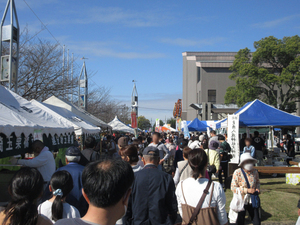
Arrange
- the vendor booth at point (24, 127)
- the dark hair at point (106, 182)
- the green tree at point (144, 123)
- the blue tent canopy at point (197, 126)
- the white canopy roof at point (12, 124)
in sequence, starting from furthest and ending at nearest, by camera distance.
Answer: the green tree at point (144, 123) → the blue tent canopy at point (197, 126) → the vendor booth at point (24, 127) → the white canopy roof at point (12, 124) → the dark hair at point (106, 182)

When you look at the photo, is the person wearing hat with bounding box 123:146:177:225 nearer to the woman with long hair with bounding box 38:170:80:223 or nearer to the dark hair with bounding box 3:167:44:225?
the woman with long hair with bounding box 38:170:80:223

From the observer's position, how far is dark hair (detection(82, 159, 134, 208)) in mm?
1568

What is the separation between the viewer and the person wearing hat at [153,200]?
3.35m

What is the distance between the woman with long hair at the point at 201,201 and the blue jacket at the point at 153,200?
0.19 metres

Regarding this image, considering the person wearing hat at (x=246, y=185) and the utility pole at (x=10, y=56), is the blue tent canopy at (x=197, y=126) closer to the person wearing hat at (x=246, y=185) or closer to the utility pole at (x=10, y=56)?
the utility pole at (x=10, y=56)

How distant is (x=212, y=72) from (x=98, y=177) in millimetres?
44997

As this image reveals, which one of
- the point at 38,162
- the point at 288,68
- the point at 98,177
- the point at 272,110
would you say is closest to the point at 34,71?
the point at 38,162

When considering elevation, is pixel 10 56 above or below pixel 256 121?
above

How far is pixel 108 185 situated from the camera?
159 centimetres

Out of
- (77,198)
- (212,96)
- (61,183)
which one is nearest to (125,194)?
(61,183)

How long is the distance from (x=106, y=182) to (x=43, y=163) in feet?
13.3

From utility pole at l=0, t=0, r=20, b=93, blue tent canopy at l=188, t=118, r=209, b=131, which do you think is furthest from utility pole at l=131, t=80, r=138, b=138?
utility pole at l=0, t=0, r=20, b=93

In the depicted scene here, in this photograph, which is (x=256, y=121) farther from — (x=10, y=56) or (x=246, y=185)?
(x=10, y=56)

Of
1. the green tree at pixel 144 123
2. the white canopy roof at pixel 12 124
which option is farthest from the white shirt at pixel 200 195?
the green tree at pixel 144 123
